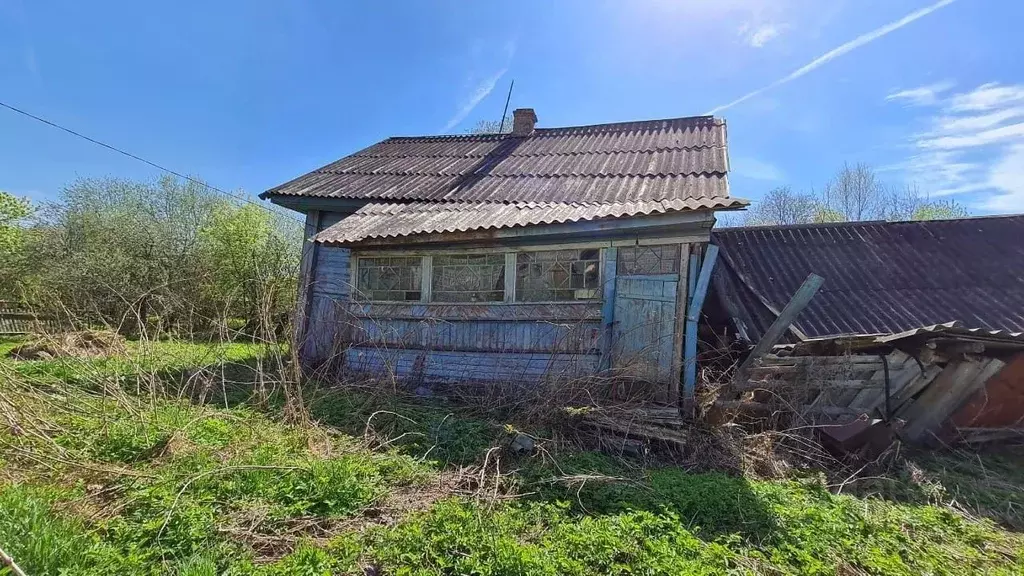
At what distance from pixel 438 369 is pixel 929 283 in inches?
338

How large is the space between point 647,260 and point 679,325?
0.94 metres

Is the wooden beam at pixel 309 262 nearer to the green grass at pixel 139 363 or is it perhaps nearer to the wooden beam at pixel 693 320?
the green grass at pixel 139 363

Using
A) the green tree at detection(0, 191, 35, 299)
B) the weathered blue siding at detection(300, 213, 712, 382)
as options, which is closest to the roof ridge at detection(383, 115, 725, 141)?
the weathered blue siding at detection(300, 213, 712, 382)

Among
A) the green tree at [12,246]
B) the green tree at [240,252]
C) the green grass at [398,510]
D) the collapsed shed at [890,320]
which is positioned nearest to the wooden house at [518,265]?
the collapsed shed at [890,320]

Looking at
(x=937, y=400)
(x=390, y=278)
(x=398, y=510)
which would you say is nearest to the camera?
(x=398, y=510)

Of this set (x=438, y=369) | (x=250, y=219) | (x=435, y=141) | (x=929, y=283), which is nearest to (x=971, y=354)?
(x=929, y=283)

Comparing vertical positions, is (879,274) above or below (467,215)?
below

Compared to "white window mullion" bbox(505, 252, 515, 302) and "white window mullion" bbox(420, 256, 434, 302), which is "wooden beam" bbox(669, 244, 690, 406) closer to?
"white window mullion" bbox(505, 252, 515, 302)

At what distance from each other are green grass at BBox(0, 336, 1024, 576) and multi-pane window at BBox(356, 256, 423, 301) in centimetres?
288

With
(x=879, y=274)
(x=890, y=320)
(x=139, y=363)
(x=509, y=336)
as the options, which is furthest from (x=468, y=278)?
(x=879, y=274)

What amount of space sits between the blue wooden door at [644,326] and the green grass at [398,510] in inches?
61.6

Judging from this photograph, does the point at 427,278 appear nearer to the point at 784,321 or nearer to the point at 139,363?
the point at 139,363

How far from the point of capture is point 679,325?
5.94 m

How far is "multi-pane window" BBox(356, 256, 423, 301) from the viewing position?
7398 millimetres
